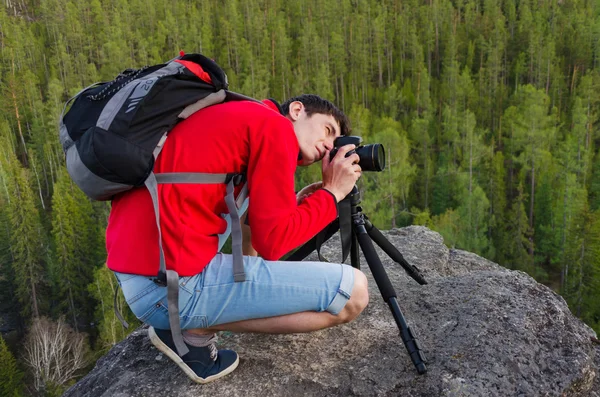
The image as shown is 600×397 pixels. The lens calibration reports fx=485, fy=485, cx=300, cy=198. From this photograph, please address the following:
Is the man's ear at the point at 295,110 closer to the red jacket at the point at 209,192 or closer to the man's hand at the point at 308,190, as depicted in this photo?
the red jacket at the point at 209,192

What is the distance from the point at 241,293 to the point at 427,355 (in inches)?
46.9

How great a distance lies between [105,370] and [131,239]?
1329 mm

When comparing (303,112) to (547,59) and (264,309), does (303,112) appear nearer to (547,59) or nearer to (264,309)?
(264,309)

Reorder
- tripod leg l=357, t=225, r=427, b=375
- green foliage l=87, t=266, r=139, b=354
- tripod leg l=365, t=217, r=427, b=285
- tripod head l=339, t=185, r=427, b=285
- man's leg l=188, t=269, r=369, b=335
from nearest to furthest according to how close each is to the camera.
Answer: man's leg l=188, t=269, r=369, b=335 < tripod leg l=357, t=225, r=427, b=375 < tripod head l=339, t=185, r=427, b=285 < tripod leg l=365, t=217, r=427, b=285 < green foliage l=87, t=266, r=139, b=354

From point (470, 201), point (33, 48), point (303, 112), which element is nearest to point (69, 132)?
point (303, 112)

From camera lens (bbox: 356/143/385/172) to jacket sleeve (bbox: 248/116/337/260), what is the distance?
0.50 meters

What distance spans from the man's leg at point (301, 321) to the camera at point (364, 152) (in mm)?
591

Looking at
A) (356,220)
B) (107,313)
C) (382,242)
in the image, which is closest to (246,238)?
(356,220)

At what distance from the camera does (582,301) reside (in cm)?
2156

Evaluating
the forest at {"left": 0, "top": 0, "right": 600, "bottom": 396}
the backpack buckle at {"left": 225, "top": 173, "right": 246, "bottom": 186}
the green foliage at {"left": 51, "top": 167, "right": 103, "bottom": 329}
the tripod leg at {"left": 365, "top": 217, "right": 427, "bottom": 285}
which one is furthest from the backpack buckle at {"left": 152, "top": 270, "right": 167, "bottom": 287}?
the green foliage at {"left": 51, "top": 167, "right": 103, "bottom": 329}

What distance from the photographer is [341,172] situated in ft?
8.48

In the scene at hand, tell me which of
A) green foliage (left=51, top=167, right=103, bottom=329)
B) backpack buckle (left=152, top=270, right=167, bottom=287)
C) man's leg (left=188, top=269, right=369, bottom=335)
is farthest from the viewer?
green foliage (left=51, top=167, right=103, bottom=329)

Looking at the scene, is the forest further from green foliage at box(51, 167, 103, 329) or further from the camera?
the camera

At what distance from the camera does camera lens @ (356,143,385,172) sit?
265 cm
